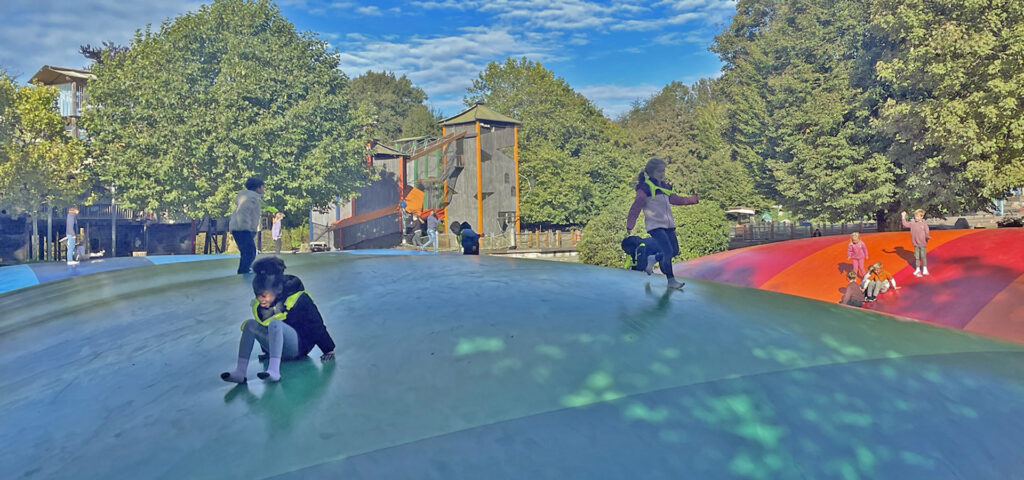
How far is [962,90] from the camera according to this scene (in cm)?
1897

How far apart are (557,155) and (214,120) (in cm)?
2518

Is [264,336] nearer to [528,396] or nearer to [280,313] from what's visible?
[280,313]

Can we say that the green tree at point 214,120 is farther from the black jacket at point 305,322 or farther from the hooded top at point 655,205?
the black jacket at point 305,322

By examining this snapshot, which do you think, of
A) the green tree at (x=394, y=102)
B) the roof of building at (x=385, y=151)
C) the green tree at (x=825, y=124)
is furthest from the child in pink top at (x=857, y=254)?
the green tree at (x=394, y=102)

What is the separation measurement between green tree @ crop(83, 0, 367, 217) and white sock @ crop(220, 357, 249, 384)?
73.3ft

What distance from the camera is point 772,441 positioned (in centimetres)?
408

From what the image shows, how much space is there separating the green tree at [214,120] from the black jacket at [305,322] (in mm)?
22111

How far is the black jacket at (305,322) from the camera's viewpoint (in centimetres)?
484

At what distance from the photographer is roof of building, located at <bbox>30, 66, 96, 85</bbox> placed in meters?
40.5

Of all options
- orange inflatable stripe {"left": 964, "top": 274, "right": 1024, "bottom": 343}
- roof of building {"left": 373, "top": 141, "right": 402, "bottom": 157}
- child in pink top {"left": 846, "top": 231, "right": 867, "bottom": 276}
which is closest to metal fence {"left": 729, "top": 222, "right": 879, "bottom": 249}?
child in pink top {"left": 846, "top": 231, "right": 867, "bottom": 276}

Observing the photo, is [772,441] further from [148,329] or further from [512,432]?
[148,329]

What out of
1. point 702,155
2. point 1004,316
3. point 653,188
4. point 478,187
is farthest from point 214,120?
point 702,155

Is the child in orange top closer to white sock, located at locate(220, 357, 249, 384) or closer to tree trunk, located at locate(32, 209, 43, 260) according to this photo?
white sock, located at locate(220, 357, 249, 384)

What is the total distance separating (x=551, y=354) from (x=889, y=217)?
2553 centimetres
